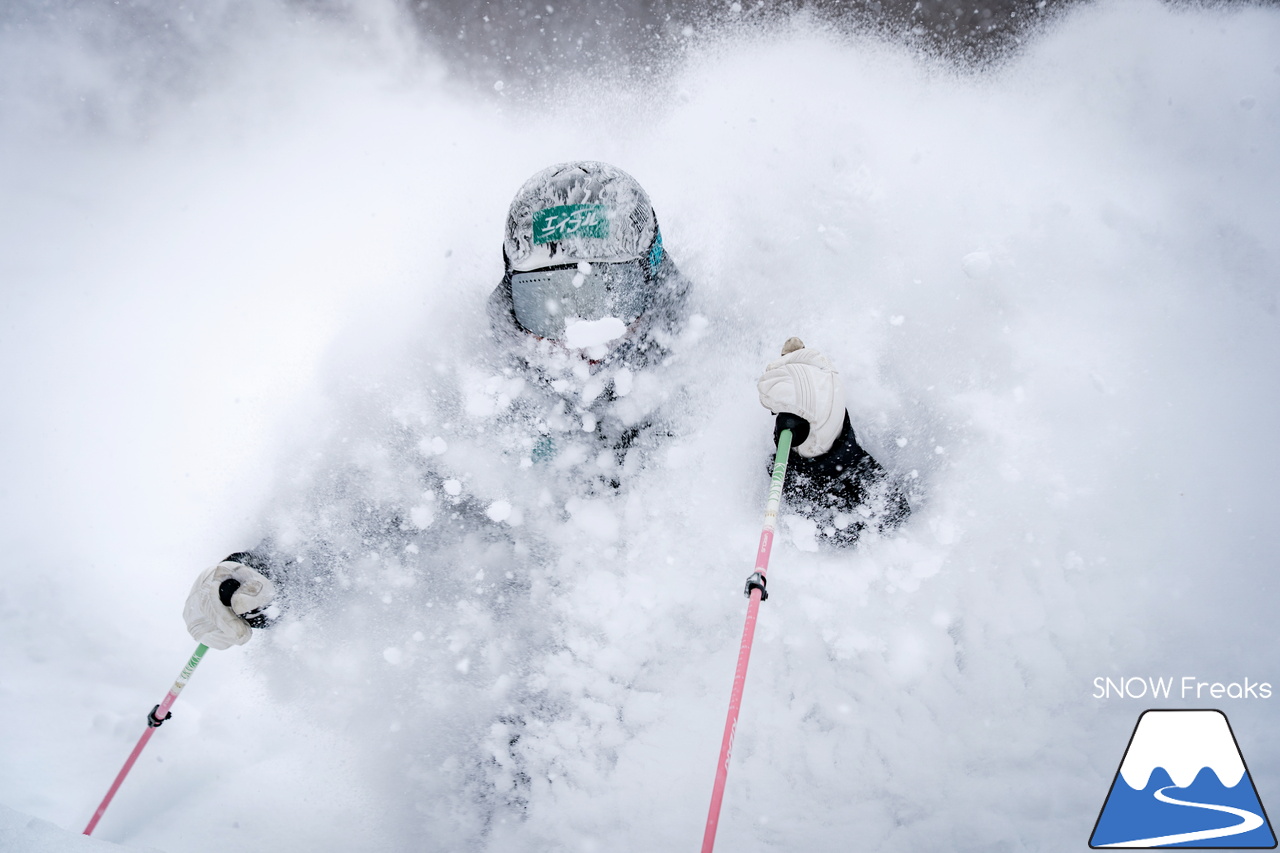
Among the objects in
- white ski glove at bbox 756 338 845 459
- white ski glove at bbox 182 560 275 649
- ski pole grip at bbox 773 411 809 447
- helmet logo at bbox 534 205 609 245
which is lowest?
white ski glove at bbox 182 560 275 649

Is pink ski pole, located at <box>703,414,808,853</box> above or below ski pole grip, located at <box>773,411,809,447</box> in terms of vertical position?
below

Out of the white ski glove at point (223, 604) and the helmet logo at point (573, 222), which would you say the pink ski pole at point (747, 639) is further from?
the white ski glove at point (223, 604)

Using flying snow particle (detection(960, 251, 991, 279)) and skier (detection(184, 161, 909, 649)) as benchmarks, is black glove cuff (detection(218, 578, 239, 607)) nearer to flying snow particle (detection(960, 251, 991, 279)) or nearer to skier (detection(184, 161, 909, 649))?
skier (detection(184, 161, 909, 649))

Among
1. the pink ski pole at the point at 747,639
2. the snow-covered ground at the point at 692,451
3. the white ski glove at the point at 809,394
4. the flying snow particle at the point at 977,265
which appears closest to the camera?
the pink ski pole at the point at 747,639

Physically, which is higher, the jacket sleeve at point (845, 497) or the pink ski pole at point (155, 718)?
the jacket sleeve at point (845, 497)

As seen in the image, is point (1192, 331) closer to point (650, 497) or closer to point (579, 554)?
point (650, 497)

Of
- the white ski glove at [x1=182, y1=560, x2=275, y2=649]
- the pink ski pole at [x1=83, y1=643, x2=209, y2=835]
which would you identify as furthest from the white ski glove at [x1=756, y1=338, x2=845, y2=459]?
the pink ski pole at [x1=83, y1=643, x2=209, y2=835]

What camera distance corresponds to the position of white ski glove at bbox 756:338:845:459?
2273mm

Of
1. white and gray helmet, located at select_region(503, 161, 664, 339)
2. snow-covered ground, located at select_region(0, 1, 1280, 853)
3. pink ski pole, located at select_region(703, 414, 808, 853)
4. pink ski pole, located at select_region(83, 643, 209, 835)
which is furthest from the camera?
snow-covered ground, located at select_region(0, 1, 1280, 853)

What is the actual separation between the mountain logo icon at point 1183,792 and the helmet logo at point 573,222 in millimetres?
3124

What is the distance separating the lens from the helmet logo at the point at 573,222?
2.37 m

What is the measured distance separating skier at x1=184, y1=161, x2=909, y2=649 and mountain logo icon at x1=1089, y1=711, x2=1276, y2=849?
1.38m

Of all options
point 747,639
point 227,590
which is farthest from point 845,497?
point 227,590

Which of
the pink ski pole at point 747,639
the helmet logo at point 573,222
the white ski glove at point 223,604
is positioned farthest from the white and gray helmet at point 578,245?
the white ski glove at point 223,604
